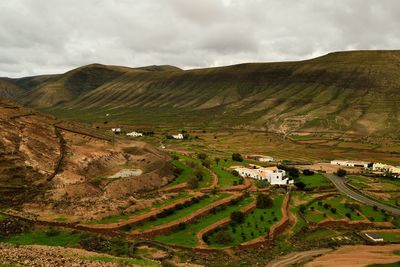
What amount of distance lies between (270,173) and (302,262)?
39712 mm

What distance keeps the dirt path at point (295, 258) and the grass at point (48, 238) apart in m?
21.9

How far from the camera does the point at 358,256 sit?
46969mm

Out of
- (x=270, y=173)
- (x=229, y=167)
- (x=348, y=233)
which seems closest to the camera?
(x=348, y=233)

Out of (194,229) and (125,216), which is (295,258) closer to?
(194,229)

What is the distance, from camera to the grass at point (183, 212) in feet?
159

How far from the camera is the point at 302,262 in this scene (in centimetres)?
4484

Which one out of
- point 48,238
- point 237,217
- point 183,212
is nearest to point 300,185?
point 237,217

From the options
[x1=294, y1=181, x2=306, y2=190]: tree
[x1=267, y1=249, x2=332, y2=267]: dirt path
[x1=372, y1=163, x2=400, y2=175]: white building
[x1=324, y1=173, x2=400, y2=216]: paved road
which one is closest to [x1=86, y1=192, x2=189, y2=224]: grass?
[x1=267, y1=249, x2=332, y2=267]: dirt path

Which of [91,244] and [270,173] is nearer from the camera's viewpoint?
[91,244]

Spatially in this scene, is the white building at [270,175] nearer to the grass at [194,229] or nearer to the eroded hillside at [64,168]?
the grass at [194,229]

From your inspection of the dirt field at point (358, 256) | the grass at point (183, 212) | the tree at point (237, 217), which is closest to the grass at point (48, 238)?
the grass at point (183, 212)

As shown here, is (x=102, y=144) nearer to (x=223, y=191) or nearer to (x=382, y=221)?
(x=223, y=191)

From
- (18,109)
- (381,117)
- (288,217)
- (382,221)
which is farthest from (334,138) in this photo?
(18,109)

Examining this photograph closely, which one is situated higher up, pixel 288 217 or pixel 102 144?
pixel 102 144
